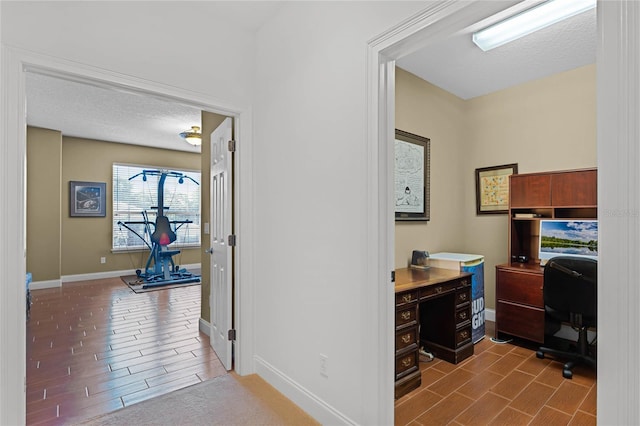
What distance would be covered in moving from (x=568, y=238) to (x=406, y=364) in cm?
207

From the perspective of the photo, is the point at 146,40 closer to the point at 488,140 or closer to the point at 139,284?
the point at 488,140

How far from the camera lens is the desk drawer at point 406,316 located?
7.61 ft

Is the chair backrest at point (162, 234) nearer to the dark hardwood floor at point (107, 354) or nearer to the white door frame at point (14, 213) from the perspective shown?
the dark hardwood floor at point (107, 354)

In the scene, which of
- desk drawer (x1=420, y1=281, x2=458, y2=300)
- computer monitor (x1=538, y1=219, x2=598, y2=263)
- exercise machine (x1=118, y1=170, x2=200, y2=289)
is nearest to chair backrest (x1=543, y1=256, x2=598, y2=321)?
computer monitor (x1=538, y1=219, x2=598, y2=263)

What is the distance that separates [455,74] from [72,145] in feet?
22.3

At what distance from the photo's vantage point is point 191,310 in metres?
4.45

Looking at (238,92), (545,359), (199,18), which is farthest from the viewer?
(545,359)

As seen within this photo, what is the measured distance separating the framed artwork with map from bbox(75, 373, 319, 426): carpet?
308 cm

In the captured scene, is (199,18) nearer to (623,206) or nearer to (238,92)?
(238,92)

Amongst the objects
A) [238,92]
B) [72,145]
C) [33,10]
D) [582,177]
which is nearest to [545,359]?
[582,177]

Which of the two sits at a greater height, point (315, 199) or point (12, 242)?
point (315, 199)

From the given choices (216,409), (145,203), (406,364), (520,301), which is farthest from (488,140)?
(145,203)

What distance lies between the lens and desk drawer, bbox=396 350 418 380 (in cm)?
232

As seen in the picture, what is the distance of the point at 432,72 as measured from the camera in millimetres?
3305
